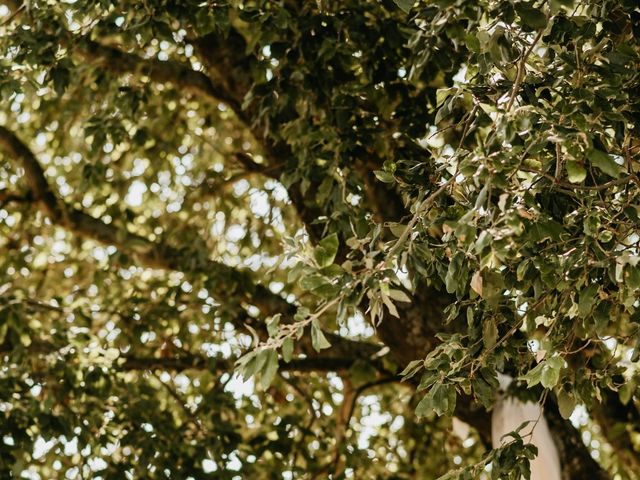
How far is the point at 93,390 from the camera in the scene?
481 centimetres

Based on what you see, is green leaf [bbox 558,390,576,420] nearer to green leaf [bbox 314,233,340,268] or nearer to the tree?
the tree

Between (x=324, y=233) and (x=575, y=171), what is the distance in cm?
150

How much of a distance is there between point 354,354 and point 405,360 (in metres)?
0.78

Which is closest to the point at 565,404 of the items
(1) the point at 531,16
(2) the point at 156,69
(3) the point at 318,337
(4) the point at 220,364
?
(3) the point at 318,337

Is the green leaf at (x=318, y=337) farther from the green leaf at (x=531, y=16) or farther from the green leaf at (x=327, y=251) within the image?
the green leaf at (x=531, y=16)

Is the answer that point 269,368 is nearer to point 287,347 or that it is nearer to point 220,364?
point 287,347

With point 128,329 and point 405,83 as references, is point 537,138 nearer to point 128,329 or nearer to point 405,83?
point 405,83

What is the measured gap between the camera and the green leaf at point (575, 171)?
2.22 metres

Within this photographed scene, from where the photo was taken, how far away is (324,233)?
3.64 metres

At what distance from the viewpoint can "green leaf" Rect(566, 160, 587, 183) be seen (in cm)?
222

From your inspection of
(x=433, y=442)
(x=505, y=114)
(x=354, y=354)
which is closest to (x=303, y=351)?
(x=354, y=354)

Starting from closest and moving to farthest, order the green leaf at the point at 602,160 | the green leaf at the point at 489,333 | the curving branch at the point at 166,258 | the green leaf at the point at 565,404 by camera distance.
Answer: the green leaf at the point at 602,160 < the green leaf at the point at 489,333 < the green leaf at the point at 565,404 < the curving branch at the point at 166,258

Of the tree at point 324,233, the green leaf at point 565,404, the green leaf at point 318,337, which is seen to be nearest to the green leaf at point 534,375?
the tree at point 324,233

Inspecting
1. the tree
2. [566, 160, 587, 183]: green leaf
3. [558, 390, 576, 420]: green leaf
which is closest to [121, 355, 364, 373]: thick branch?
the tree
